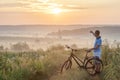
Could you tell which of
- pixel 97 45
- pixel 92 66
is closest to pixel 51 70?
pixel 92 66

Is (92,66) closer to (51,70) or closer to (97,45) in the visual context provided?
(97,45)

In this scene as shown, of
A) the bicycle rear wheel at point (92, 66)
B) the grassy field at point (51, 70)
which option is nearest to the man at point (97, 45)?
the bicycle rear wheel at point (92, 66)

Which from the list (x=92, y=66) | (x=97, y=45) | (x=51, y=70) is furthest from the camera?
(x=51, y=70)

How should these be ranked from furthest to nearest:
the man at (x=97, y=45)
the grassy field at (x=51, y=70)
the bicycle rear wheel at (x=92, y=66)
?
the bicycle rear wheel at (x=92, y=66) → the man at (x=97, y=45) → the grassy field at (x=51, y=70)

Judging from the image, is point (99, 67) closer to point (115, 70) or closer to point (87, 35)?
point (115, 70)

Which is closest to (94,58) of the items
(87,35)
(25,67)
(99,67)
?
(99,67)

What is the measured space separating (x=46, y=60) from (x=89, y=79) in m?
3.81

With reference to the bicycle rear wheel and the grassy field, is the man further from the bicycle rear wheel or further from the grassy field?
the grassy field

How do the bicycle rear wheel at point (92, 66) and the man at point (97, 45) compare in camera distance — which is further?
the bicycle rear wheel at point (92, 66)

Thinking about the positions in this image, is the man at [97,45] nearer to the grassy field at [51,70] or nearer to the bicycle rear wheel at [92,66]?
the bicycle rear wheel at [92,66]

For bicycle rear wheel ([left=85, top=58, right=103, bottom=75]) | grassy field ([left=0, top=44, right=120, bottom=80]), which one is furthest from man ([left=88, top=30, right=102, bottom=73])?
grassy field ([left=0, top=44, right=120, bottom=80])

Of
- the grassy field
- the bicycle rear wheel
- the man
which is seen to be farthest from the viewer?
the bicycle rear wheel

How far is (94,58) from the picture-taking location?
19141 millimetres

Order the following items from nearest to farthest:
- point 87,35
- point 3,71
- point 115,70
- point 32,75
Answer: point 115,70, point 3,71, point 32,75, point 87,35
